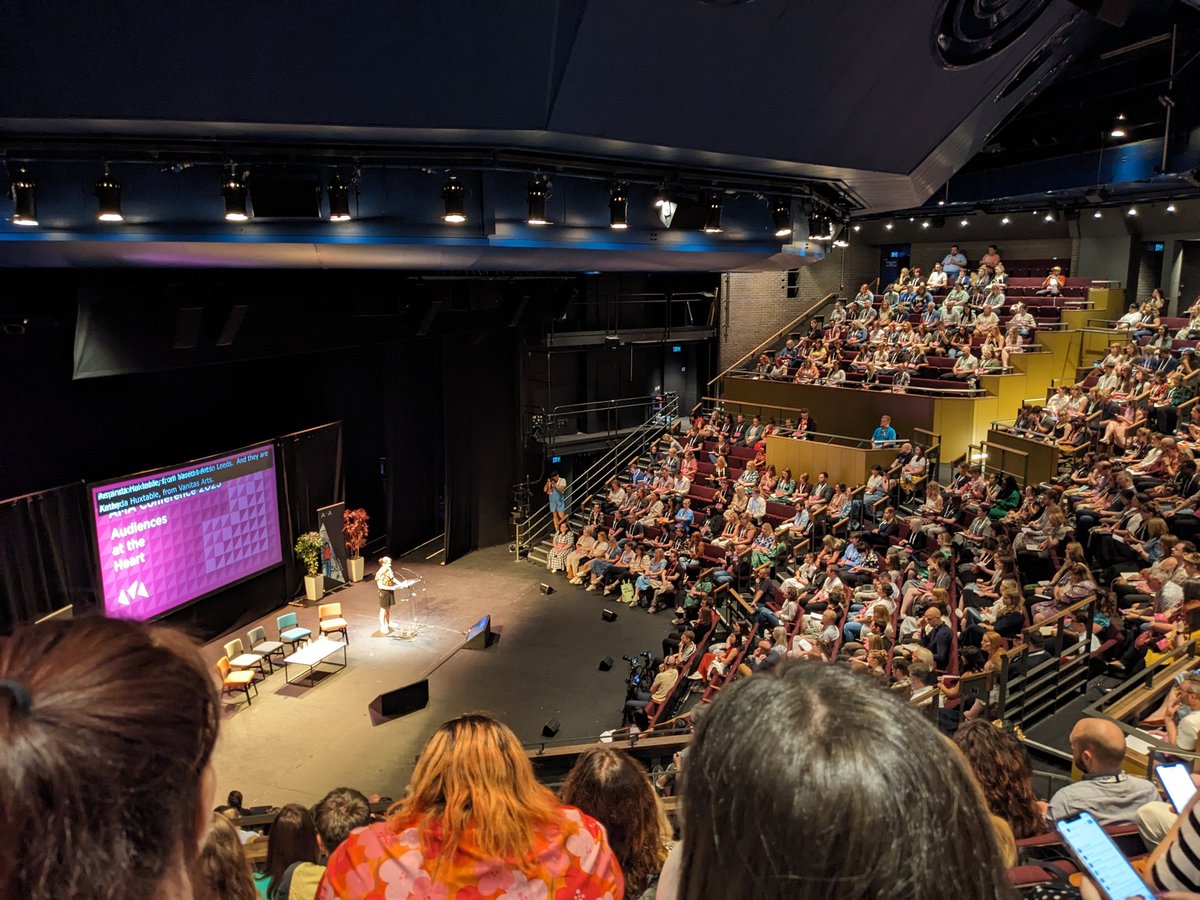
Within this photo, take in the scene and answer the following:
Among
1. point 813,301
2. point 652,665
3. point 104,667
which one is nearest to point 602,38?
point 104,667

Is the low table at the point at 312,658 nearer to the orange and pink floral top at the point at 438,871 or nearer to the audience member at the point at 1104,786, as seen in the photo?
the audience member at the point at 1104,786

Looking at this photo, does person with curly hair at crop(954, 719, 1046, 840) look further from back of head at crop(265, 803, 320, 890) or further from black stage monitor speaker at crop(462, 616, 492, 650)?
black stage monitor speaker at crop(462, 616, 492, 650)

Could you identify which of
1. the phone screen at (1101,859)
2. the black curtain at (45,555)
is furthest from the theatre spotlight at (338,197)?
the phone screen at (1101,859)

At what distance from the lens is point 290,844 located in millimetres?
2990

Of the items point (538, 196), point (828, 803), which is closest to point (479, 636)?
point (538, 196)

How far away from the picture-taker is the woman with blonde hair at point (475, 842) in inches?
59.1

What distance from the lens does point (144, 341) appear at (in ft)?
26.6

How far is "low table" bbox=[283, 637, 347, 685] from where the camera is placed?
366 inches

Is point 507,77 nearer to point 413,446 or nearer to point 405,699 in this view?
point 405,699

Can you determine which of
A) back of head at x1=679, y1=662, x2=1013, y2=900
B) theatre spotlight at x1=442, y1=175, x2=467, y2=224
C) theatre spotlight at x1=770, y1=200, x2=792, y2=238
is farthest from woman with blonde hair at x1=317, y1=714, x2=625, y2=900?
theatre spotlight at x1=770, y1=200, x2=792, y2=238

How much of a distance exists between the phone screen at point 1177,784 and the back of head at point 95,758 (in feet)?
9.31

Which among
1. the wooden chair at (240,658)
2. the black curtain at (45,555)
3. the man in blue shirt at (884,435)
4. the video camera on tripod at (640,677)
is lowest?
the wooden chair at (240,658)

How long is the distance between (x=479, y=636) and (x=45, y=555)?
4.54 m

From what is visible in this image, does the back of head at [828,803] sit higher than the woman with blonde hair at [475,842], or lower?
higher
